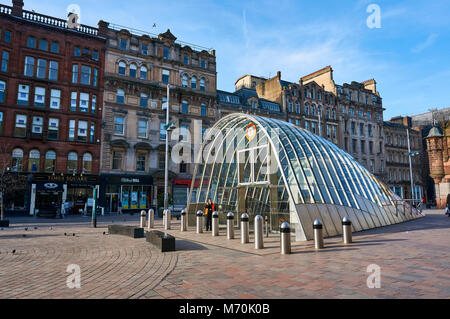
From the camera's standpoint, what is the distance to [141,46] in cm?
3884

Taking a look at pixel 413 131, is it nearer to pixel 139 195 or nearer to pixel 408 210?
pixel 408 210

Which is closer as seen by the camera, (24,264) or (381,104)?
(24,264)

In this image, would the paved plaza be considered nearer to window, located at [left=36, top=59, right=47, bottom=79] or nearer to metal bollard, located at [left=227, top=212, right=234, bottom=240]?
metal bollard, located at [left=227, top=212, right=234, bottom=240]

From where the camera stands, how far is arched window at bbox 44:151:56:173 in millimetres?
32531

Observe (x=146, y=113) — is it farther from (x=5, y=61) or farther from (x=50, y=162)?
(x=5, y=61)

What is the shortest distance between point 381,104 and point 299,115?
81.0 ft

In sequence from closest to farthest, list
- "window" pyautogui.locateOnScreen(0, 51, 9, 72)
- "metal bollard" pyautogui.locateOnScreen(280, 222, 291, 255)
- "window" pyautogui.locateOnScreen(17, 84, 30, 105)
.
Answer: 1. "metal bollard" pyautogui.locateOnScreen(280, 222, 291, 255)
2. "window" pyautogui.locateOnScreen(0, 51, 9, 72)
3. "window" pyautogui.locateOnScreen(17, 84, 30, 105)

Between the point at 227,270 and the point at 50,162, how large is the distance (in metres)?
32.4

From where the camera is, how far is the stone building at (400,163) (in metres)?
61.0

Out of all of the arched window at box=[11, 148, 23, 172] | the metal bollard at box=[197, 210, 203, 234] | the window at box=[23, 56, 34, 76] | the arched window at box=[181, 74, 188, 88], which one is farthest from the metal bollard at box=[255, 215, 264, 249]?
the window at box=[23, 56, 34, 76]

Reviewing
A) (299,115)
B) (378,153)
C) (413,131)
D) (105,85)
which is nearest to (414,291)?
(105,85)

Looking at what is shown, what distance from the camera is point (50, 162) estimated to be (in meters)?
32.8

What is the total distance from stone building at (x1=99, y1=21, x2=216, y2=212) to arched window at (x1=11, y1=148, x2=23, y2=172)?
8145 mm

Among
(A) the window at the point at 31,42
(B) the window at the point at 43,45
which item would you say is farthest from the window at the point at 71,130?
(A) the window at the point at 31,42
